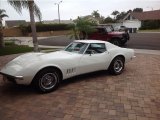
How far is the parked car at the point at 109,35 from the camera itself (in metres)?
16.4

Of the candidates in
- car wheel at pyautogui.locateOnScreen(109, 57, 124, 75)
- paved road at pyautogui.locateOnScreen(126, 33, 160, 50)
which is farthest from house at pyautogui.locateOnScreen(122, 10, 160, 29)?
car wheel at pyautogui.locateOnScreen(109, 57, 124, 75)

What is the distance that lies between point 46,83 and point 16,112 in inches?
47.3

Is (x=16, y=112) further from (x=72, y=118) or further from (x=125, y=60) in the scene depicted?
(x=125, y=60)

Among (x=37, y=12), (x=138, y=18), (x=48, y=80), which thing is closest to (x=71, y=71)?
(x=48, y=80)

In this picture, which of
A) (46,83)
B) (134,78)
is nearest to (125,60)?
Result: (134,78)

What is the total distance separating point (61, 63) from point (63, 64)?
7cm

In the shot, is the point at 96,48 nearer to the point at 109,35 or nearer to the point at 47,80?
the point at 47,80

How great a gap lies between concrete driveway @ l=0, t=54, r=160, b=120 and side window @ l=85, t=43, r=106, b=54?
33.9 inches

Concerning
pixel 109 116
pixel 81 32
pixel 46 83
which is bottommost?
pixel 109 116

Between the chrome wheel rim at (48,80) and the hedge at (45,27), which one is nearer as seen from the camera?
the chrome wheel rim at (48,80)

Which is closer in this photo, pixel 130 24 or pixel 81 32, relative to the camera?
pixel 81 32

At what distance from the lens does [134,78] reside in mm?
6699

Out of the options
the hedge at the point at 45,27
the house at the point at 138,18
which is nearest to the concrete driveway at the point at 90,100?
the hedge at the point at 45,27

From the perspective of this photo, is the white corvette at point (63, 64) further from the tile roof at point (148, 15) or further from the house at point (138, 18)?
the tile roof at point (148, 15)
